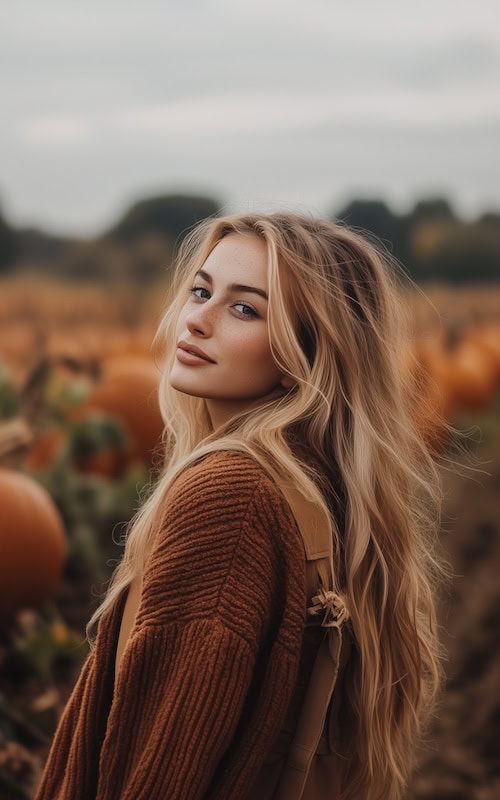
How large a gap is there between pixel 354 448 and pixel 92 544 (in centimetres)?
369

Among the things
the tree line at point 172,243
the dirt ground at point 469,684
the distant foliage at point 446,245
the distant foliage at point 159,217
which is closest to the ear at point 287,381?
the dirt ground at point 469,684

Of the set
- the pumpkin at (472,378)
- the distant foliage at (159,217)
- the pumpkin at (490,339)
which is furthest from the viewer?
the pumpkin at (490,339)

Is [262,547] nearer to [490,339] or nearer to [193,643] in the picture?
[193,643]

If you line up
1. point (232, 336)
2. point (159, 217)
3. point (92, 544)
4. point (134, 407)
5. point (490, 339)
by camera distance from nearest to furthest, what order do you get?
point (232, 336), point (92, 544), point (134, 407), point (159, 217), point (490, 339)

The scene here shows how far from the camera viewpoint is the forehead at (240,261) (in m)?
1.88

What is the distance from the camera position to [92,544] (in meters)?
5.34

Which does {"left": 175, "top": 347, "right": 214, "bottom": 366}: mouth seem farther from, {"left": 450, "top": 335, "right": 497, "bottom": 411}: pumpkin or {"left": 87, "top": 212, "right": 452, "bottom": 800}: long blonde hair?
{"left": 450, "top": 335, "right": 497, "bottom": 411}: pumpkin

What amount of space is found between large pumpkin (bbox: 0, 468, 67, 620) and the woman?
8.02 feet

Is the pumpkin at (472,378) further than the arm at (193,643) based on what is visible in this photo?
Yes

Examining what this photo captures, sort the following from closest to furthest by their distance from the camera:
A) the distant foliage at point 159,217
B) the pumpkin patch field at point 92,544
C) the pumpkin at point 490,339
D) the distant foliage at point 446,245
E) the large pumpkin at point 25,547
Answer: the pumpkin patch field at point 92,544
the large pumpkin at point 25,547
the distant foliage at point 159,217
the pumpkin at point 490,339
the distant foliage at point 446,245

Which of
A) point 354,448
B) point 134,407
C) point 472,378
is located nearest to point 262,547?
point 354,448

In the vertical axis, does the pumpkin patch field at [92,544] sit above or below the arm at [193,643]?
below

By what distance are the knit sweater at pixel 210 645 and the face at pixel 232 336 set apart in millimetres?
198

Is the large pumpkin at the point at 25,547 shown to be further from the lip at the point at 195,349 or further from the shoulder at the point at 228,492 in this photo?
the shoulder at the point at 228,492
